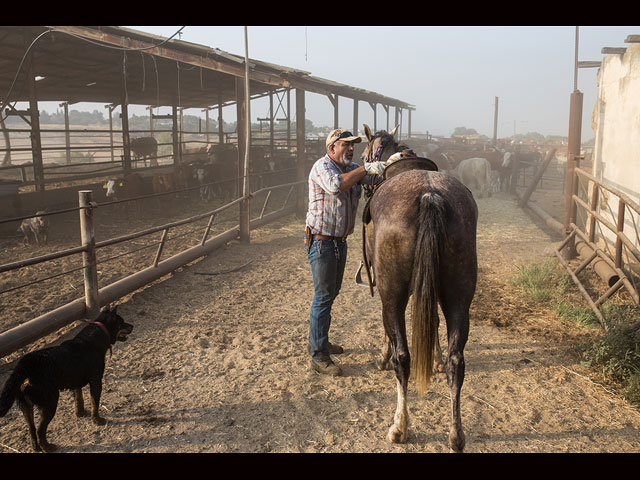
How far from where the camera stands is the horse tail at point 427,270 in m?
2.73

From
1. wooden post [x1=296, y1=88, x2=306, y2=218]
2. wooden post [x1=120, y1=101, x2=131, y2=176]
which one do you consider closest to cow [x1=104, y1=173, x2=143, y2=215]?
wooden post [x1=120, y1=101, x2=131, y2=176]

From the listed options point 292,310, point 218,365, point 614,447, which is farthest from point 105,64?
point 614,447

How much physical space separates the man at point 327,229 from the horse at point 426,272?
795 mm

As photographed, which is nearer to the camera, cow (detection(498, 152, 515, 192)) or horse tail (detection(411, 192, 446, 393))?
horse tail (detection(411, 192, 446, 393))

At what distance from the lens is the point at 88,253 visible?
4.61 m

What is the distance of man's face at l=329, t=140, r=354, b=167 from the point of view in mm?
3705

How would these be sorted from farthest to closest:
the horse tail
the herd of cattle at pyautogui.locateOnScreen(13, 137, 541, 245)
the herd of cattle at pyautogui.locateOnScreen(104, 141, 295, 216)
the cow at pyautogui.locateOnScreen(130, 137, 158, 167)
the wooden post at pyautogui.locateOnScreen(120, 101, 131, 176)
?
the cow at pyautogui.locateOnScreen(130, 137, 158, 167) < the wooden post at pyautogui.locateOnScreen(120, 101, 131, 176) < the herd of cattle at pyautogui.locateOnScreen(13, 137, 541, 245) < the herd of cattle at pyautogui.locateOnScreen(104, 141, 295, 216) < the horse tail

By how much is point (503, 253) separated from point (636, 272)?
2890mm

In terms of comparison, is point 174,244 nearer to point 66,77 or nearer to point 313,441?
point 313,441

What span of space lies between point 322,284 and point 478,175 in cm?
1499

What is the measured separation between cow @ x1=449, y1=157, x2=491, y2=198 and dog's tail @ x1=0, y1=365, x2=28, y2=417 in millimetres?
16521

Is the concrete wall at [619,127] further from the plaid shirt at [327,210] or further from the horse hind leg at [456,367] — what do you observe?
the horse hind leg at [456,367]

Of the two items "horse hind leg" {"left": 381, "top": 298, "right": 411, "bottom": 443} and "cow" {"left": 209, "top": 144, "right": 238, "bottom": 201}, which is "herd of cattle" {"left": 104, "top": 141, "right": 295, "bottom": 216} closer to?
"cow" {"left": 209, "top": 144, "right": 238, "bottom": 201}


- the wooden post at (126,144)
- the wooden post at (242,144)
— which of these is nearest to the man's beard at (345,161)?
the wooden post at (242,144)
